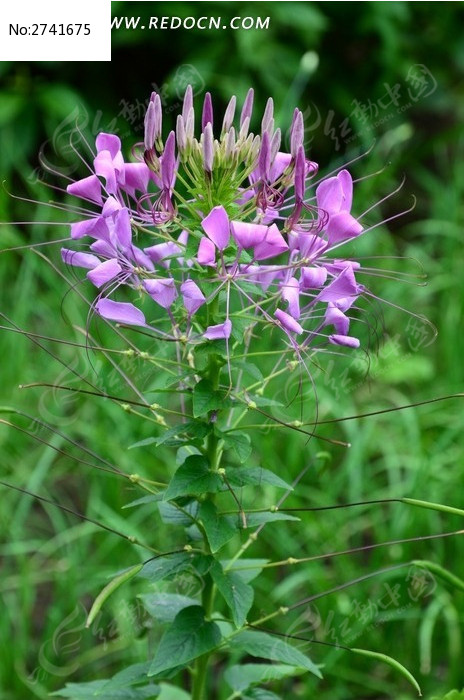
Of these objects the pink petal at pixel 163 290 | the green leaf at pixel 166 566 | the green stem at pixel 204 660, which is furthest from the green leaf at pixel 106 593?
the pink petal at pixel 163 290

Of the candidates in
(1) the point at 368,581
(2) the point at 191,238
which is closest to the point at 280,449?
(1) the point at 368,581

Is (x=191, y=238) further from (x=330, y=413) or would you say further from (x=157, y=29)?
(x=157, y=29)

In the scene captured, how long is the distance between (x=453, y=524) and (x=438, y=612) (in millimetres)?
194

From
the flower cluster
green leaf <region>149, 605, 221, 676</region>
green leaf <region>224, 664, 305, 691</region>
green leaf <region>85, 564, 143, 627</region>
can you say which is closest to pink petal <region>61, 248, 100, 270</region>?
the flower cluster

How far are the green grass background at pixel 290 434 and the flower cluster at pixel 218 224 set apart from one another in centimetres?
13

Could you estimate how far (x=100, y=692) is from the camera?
1142 mm

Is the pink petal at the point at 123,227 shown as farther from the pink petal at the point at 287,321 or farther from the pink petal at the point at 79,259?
the pink petal at the point at 287,321

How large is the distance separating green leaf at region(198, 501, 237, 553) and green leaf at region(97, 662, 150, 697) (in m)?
0.23

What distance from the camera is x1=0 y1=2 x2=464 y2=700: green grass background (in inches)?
75.4

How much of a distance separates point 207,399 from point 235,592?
0.81 ft

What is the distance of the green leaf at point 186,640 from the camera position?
1.06 m

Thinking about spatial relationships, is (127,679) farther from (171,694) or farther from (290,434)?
(290,434)

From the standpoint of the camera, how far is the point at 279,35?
3553 mm

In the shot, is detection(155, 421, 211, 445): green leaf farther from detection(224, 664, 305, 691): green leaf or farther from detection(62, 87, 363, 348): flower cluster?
detection(224, 664, 305, 691): green leaf
